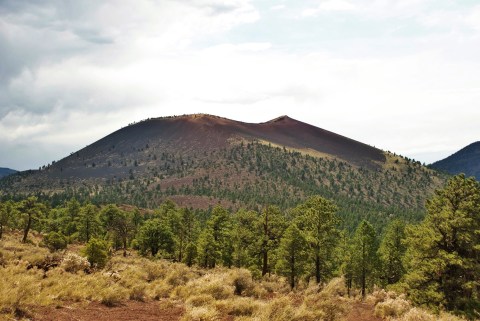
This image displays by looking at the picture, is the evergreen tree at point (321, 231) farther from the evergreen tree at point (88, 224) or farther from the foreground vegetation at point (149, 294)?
the evergreen tree at point (88, 224)

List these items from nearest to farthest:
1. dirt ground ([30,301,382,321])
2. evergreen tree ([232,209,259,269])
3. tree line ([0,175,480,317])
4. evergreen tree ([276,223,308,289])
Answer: dirt ground ([30,301,382,321])
tree line ([0,175,480,317])
evergreen tree ([276,223,308,289])
evergreen tree ([232,209,259,269])

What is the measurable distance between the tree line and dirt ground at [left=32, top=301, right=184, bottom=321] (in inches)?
470

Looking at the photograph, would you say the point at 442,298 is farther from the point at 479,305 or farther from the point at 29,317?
Answer: the point at 29,317

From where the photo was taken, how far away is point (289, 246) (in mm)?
37094

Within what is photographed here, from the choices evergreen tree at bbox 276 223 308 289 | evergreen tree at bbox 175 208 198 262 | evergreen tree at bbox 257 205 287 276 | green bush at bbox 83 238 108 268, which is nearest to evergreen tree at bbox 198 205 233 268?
evergreen tree at bbox 175 208 198 262

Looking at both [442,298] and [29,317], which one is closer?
[29,317]

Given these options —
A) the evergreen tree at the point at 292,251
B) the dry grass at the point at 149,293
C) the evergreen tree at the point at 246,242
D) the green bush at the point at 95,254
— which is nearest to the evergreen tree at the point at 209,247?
the evergreen tree at the point at 246,242

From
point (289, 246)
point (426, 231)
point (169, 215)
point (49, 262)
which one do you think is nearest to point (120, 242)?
point (169, 215)

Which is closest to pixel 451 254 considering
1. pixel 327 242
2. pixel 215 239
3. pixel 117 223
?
pixel 327 242

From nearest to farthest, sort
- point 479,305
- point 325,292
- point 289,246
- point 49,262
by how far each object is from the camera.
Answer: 1. point 325,292
2. point 49,262
3. point 479,305
4. point 289,246

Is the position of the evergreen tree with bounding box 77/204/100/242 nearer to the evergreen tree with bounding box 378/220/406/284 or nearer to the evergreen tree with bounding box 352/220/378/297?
the evergreen tree with bounding box 352/220/378/297

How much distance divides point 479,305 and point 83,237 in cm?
6469

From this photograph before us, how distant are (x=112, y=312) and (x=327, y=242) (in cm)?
2665

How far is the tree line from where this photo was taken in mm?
23844
